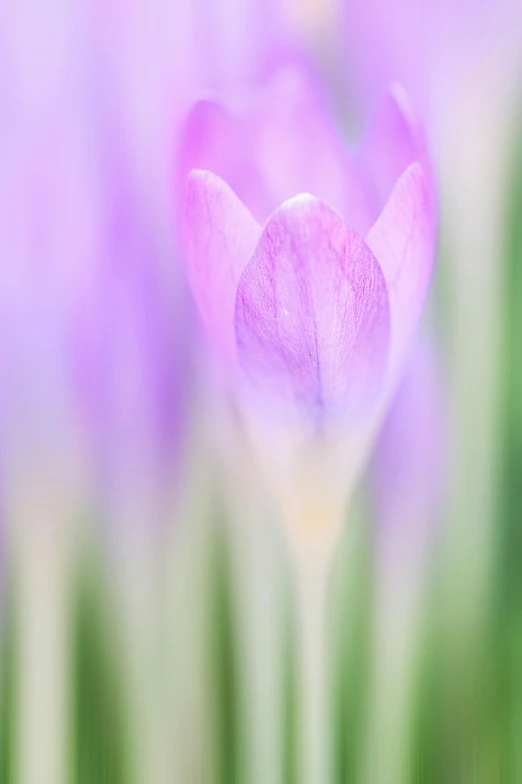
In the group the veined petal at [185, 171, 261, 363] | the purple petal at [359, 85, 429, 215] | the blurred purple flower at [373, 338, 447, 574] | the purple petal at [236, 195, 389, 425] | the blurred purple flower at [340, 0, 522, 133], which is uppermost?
the blurred purple flower at [340, 0, 522, 133]

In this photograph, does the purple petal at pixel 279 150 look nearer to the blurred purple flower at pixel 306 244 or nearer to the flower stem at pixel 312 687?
the blurred purple flower at pixel 306 244

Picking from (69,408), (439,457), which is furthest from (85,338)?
(439,457)

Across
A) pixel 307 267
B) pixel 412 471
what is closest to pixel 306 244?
pixel 307 267

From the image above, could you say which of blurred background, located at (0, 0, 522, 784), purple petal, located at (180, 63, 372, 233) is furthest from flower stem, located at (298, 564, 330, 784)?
purple petal, located at (180, 63, 372, 233)

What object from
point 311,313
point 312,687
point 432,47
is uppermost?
point 432,47

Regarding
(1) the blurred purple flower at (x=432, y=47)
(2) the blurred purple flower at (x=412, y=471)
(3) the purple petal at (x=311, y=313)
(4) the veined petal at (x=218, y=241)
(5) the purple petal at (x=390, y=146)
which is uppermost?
(1) the blurred purple flower at (x=432, y=47)

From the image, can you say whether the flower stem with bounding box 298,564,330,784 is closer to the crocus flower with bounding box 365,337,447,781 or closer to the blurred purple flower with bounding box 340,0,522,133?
the crocus flower with bounding box 365,337,447,781

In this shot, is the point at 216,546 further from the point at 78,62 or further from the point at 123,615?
the point at 78,62

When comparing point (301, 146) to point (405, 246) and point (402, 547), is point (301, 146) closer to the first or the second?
point (405, 246)

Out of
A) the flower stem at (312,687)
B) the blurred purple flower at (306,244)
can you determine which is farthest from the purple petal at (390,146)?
the flower stem at (312,687)
